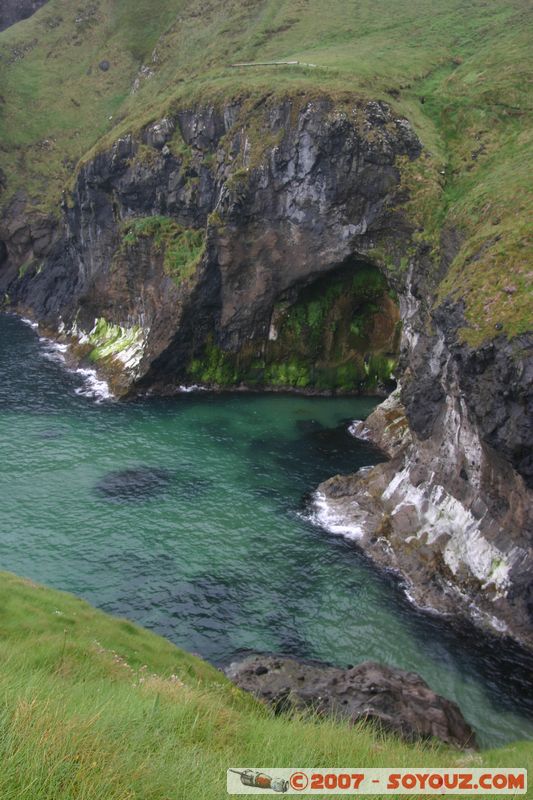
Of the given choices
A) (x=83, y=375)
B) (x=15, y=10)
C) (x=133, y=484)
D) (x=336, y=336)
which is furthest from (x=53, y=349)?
(x=15, y=10)

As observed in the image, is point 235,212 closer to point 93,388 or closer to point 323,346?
point 323,346

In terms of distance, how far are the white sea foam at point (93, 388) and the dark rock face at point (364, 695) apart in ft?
133

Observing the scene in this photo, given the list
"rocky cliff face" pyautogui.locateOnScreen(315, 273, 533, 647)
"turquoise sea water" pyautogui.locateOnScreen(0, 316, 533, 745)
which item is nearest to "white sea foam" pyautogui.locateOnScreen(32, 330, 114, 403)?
"turquoise sea water" pyautogui.locateOnScreen(0, 316, 533, 745)

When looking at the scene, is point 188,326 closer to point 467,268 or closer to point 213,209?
point 213,209

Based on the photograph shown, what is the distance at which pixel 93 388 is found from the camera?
62.9 meters

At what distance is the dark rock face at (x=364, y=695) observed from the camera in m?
20.2

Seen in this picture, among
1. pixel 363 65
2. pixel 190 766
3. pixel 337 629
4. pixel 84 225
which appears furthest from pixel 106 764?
pixel 84 225

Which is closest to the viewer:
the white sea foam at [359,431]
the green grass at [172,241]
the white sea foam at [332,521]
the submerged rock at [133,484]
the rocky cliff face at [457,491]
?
the rocky cliff face at [457,491]

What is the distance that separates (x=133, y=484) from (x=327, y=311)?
31684mm

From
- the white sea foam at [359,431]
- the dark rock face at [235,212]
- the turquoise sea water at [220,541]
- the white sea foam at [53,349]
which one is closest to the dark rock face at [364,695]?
the turquoise sea water at [220,541]

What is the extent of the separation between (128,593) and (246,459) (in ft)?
58.9

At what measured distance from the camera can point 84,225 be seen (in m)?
83.7

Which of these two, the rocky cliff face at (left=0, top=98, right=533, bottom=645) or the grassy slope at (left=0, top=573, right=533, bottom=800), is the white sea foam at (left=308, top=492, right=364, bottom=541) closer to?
the rocky cliff face at (left=0, top=98, right=533, bottom=645)

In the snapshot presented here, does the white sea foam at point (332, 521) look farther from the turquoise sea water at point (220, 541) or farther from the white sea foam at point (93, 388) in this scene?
the white sea foam at point (93, 388)
